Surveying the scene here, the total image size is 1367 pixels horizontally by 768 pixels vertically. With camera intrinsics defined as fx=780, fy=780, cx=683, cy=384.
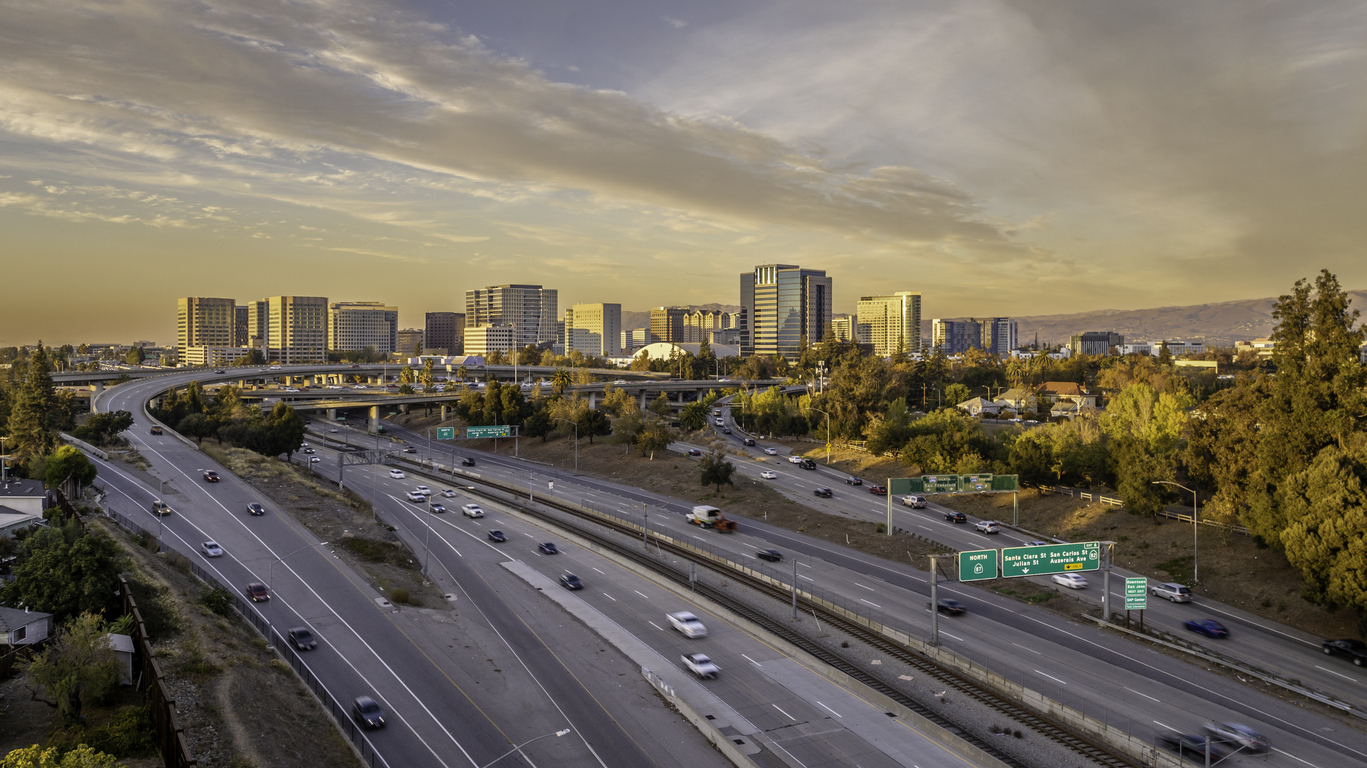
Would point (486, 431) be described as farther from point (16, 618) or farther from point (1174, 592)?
point (1174, 592)

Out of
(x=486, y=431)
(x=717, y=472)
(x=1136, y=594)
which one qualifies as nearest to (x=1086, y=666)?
(x=1136, y=594)

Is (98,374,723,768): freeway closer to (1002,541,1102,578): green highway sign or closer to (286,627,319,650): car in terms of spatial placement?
(286,627,319,650): car

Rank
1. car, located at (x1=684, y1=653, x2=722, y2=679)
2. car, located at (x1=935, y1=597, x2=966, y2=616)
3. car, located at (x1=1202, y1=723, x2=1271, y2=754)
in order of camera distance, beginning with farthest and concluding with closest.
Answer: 1. car, located at (x1=935, y1=597, x2=966, y2=616)
2. car, located at (x1=684, y1=653, x2=722, y2=679)
3. car, located at (x1=1202, y1=723, x2=1271, y2=754)

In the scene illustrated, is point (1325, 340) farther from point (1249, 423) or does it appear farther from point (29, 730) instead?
point (29, 730)

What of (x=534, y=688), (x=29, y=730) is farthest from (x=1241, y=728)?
(x=29, y=730)

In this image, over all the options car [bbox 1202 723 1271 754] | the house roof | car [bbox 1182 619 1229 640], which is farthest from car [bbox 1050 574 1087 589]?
the house roof

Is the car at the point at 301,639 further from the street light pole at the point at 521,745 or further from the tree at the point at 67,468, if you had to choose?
the tree at the point at 67,468
